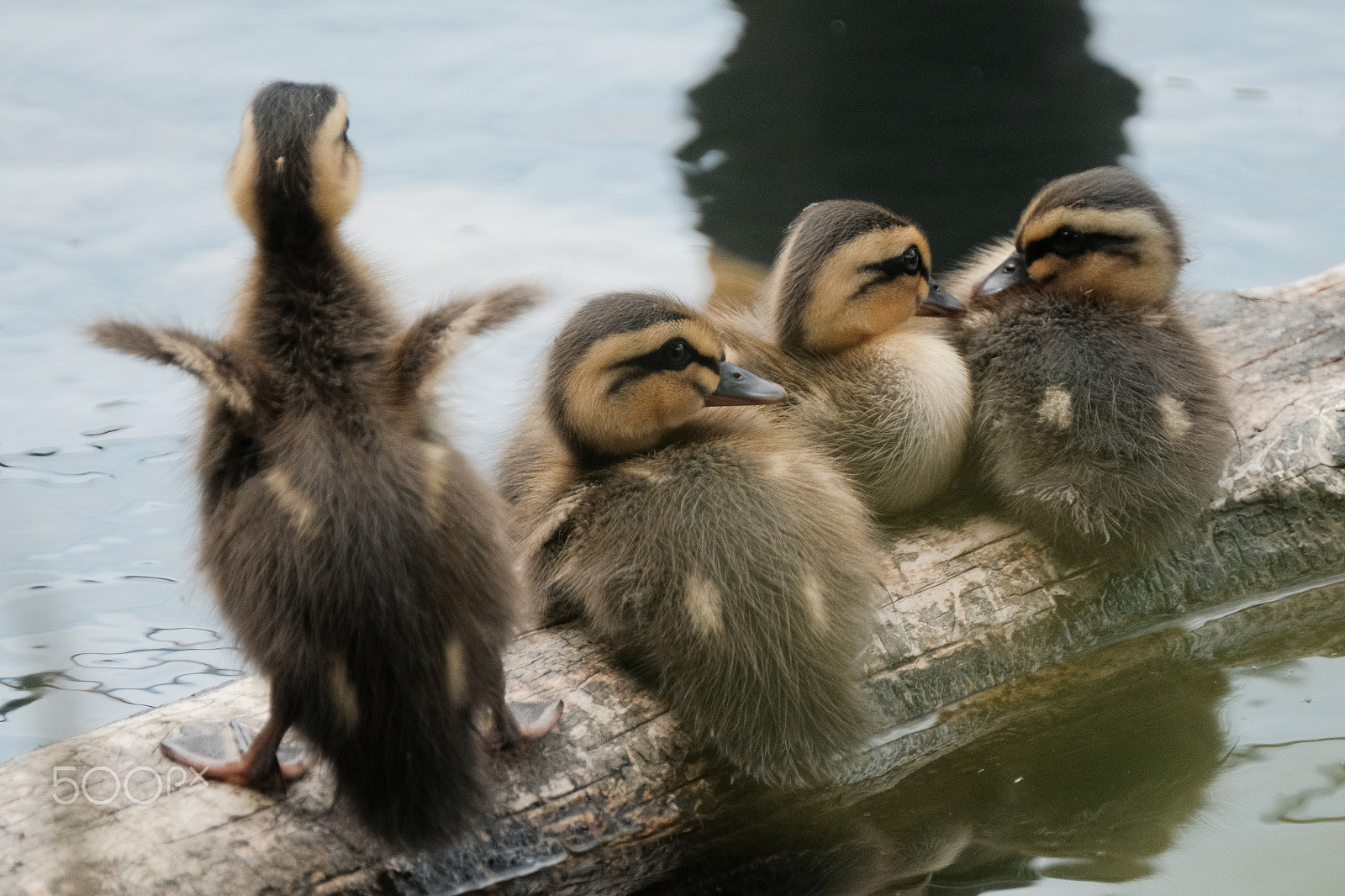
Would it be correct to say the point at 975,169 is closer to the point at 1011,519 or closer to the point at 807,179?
the point at 807,179

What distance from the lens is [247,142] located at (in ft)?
4.83

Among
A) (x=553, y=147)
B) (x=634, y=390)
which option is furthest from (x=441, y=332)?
(x=553, y=147)

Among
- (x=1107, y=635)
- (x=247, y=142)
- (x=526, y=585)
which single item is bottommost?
(x=1107, y=635)

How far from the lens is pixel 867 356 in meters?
1.98

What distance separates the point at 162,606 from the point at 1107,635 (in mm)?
1729

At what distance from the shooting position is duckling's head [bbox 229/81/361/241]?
57.0 inches

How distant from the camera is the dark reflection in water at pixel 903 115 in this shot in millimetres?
3684

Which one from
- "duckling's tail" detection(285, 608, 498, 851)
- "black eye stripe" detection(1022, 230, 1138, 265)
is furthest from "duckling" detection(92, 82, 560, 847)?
"black eye stripe" detection(1022, 230, 1138, 265)

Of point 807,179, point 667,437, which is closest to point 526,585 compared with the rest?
point 667,437

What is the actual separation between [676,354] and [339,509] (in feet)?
1.71

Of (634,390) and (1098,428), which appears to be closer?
(634,390)

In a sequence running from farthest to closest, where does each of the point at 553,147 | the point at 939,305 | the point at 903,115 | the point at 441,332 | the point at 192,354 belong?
the point at 553,147 → the point at 903,115 → the point at 939,305 → the point at 441,332 → the point at 192,354

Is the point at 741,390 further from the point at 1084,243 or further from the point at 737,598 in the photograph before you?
the point at 1084,243

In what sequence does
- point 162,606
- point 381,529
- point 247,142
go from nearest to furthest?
point 381,529
point 247,142
point 162,606
